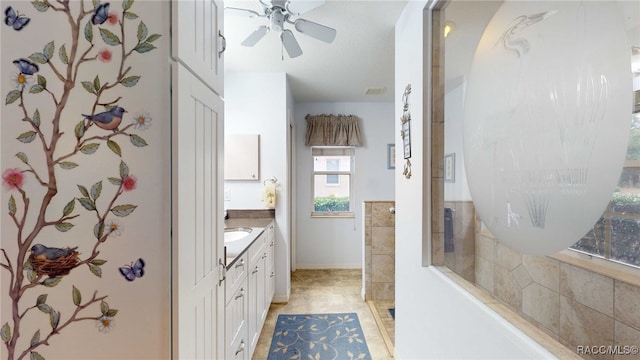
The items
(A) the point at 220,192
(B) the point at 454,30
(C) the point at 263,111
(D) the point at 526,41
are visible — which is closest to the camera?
(D) the point at 526,41

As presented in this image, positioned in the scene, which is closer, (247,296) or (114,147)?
(114,147)

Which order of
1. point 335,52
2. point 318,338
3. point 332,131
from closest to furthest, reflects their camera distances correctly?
point 318,338 < point 335,52 < point 332,131

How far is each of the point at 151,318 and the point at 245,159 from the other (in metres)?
2.34

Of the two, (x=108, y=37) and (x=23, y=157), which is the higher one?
(x=108, y=37)

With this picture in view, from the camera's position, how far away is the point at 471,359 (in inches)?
43.2

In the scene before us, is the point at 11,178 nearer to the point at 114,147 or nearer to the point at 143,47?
the point at 114,147

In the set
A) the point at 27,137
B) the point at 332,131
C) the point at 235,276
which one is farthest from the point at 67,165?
the point at 332,131

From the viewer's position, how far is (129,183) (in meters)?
0.80

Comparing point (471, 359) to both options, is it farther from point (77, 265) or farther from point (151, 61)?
point (151, 61)

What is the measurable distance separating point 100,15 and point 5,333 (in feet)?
3.01

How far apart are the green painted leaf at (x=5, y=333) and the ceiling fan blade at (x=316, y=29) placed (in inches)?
Answer: 72.7

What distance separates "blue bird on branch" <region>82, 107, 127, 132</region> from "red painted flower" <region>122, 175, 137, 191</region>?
5.6 inches

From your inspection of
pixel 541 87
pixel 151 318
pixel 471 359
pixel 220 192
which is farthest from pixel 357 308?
pixel 541 87

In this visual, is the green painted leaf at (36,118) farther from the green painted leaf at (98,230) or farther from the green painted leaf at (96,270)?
the green painted leaf at (96,270)
